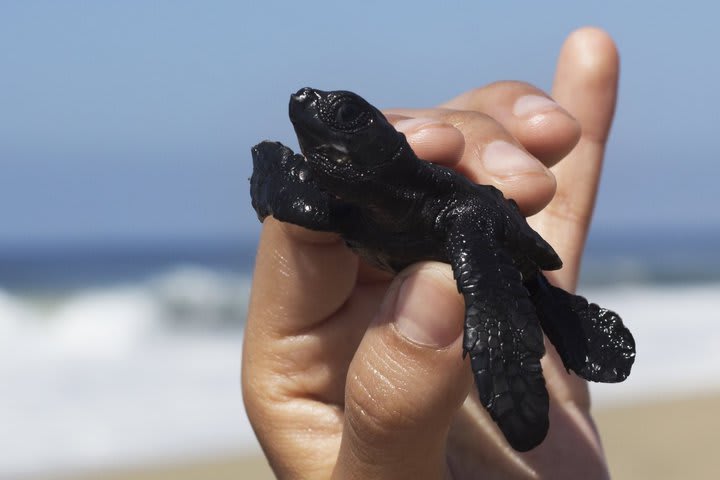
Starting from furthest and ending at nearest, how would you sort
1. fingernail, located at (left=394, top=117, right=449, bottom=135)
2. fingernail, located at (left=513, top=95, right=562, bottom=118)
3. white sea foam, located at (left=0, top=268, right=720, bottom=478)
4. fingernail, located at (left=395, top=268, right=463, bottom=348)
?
1. white sea foam, located at (left=0, top=268, right=720, bottom=478)
2. fingernail, located at (left=513, top=95, right=562, bottom=118)
3. fingernail, located at (left=394, top=117, right=449, bottom=135)
4. fingernail, located at (left=395, top=268, right=463, bottom=348)

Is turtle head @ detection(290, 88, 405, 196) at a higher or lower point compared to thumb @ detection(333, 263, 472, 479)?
higher

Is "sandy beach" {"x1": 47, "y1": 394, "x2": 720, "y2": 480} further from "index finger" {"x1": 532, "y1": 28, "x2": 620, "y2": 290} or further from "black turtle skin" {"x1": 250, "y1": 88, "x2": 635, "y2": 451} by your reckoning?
"black turtle skin" {"x1": 250, "y1": 88, "x2": 635, "y2": 451}

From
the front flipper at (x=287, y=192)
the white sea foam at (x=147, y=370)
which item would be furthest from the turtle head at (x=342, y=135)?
the white sea foam at (x=147, y=370)

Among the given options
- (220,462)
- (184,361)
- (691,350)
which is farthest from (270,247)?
(691,350)

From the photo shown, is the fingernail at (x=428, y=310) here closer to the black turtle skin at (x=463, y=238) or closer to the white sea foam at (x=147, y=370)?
the black turtle skin at (x=463, y=238)

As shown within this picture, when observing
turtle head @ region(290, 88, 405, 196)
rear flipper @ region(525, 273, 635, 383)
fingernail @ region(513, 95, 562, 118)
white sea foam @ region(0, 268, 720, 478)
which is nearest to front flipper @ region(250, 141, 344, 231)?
turtle head @ region(290, 88, 405, 196)
